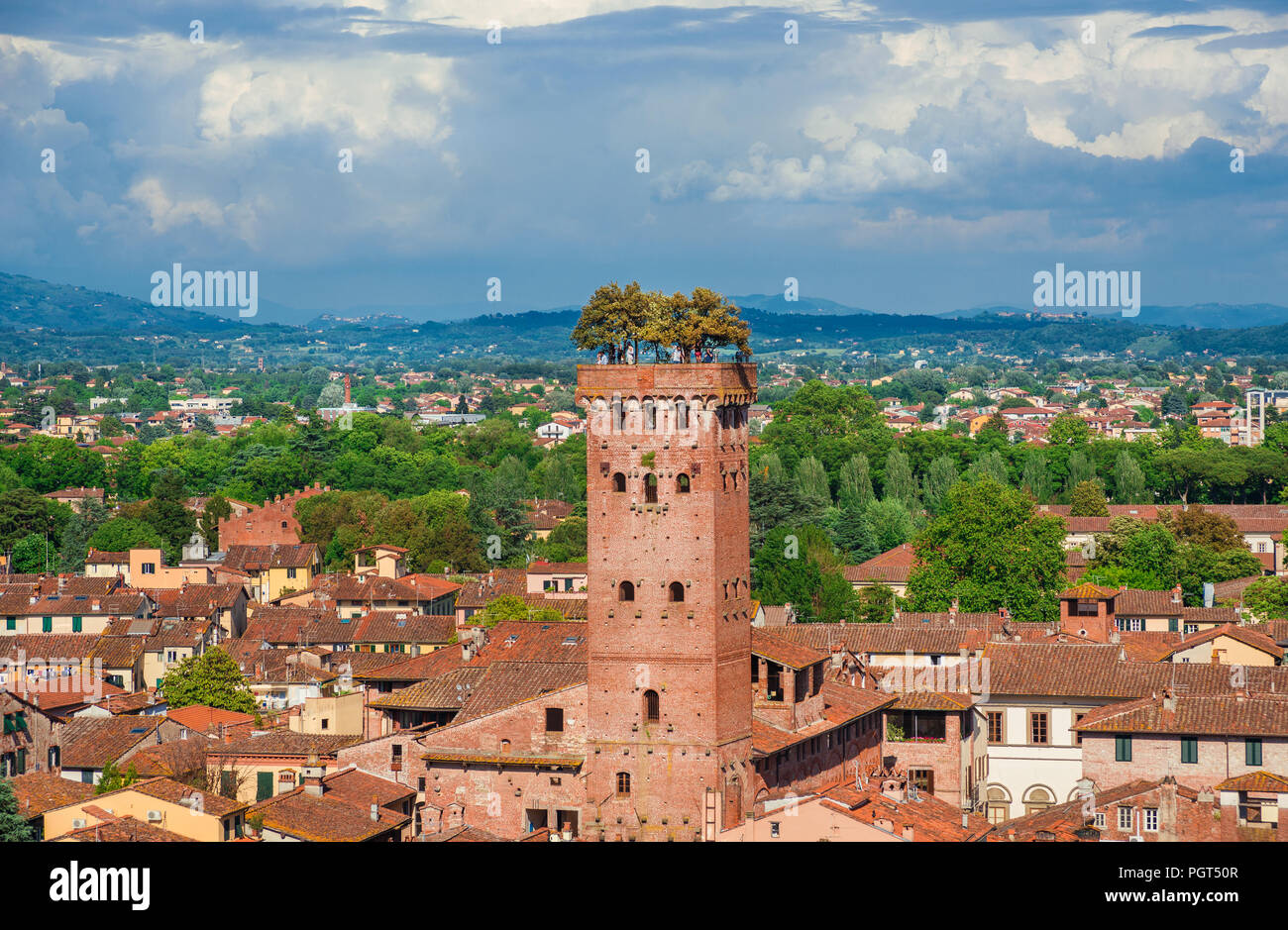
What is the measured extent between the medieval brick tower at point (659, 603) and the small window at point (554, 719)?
73 centimetres

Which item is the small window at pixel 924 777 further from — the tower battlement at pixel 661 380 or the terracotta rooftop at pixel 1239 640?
the tower battlement at pixel 661 380

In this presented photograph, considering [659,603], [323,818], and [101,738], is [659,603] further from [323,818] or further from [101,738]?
[101,738]

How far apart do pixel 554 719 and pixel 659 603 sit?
3.14 m

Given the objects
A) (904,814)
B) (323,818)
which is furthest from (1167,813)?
(323,818)

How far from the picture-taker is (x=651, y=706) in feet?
116

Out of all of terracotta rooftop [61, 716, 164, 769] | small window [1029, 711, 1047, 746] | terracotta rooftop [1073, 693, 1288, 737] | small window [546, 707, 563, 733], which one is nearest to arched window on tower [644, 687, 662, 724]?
small window [546, 707, 563, 733]

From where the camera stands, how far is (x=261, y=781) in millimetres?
40250

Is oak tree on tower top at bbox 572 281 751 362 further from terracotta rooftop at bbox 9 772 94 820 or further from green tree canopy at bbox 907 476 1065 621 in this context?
green tree canopy at bbox 907 476 1065 621

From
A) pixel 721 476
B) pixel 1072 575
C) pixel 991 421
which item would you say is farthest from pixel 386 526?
pixel 991 421

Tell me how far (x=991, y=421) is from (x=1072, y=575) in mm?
86650

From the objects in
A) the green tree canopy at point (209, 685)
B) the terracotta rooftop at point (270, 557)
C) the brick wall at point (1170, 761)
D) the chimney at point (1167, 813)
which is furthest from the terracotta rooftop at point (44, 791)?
the terracotta rooftop at point (270, 557)

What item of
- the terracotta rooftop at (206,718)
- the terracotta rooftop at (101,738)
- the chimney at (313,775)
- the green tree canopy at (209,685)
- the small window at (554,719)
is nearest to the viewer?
the chimney at (313,775)

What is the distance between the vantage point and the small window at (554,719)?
118 feet
